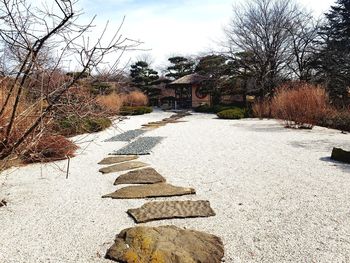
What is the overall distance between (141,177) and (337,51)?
17171 millimetres

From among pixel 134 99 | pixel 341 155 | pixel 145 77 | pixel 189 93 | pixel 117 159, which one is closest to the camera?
pixel 341 155

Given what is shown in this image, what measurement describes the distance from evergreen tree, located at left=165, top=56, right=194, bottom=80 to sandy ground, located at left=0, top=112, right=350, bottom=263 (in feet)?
75.8

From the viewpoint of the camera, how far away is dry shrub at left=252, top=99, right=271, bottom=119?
1543 cm

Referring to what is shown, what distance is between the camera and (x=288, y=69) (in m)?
18.7

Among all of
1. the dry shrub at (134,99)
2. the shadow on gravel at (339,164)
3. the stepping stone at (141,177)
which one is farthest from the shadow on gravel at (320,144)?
the dry shrub at (134,99)

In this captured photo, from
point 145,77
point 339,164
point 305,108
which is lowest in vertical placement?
point 339,164

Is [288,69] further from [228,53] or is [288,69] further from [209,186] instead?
[209,186]

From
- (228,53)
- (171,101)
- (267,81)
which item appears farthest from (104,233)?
(171,101)

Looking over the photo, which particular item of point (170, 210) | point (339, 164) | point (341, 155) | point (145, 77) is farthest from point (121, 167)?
point (145, 77)

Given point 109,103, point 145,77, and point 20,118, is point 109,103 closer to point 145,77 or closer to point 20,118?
point 20,118

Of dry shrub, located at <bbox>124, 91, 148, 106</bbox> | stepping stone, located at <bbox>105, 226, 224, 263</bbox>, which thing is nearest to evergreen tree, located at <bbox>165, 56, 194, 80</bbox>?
dry shrub, located at <bbox>124, 91, 148, 106</bbox>

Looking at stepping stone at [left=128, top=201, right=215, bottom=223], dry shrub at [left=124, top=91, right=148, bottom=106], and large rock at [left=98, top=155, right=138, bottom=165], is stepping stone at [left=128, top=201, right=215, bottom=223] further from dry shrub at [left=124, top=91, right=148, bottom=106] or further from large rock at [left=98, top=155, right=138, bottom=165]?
dry shrub at [left=124, top=91, right=148, bottom=106]

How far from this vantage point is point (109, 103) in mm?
14188

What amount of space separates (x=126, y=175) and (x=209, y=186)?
116cm
